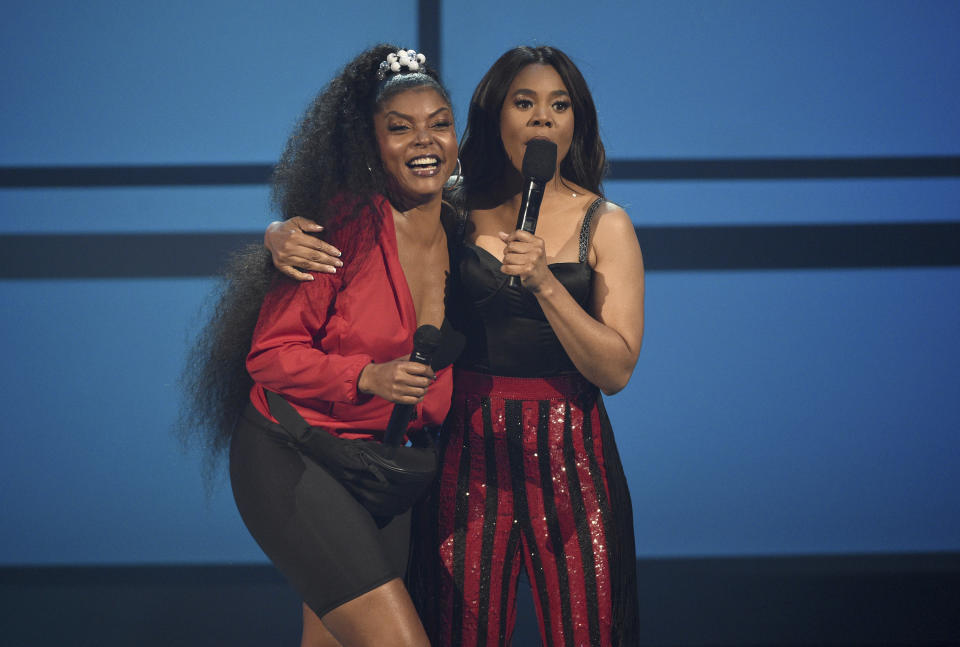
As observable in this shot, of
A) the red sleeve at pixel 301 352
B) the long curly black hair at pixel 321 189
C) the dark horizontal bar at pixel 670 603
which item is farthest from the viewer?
the dark horizontal bar at pixel 670 603

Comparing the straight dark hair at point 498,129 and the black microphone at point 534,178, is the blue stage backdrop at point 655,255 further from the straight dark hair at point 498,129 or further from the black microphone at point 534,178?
the black microphone at point 534,178

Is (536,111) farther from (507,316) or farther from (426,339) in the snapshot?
(426,339)

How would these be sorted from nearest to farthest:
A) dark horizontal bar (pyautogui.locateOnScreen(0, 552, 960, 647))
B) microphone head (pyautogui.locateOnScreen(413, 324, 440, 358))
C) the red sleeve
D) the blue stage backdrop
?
1. microphone head (pyautogui.locateOnScreen(413, 324, 440, 358))
2. the red sleeve
3. dark horizontal bar (pyautogui.locateOnScreen(0, 552, 960, 647))
4. the blue stage backdrop

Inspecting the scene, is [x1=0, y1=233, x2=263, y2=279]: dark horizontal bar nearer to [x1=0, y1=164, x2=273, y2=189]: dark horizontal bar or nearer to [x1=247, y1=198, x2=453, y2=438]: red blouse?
[x1=0, y1=164, x2=273, y2=189]: dark horizontal bar

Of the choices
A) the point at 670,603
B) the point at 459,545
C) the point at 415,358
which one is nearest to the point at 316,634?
the point at 459,545

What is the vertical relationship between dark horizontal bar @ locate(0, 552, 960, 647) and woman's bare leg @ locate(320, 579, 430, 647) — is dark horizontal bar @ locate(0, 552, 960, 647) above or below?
below

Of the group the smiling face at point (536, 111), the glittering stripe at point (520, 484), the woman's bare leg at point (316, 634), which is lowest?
the woman's bare leg at point (316, 634)

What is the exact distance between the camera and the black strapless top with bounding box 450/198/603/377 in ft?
5.29

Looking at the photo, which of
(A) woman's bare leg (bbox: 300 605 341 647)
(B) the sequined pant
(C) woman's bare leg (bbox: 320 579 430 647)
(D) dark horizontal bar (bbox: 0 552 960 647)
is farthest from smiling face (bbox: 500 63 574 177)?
(D) dark horizontal bar (bbox: 0 552 960 647)

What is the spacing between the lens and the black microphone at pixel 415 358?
49.4 inches

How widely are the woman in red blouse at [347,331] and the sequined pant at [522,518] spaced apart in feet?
0.36

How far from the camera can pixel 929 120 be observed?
9.64ft

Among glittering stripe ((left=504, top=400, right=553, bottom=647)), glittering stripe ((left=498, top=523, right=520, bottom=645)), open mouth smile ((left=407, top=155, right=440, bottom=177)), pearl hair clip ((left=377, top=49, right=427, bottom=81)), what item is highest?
pearl hair clip ((left=377, top=49, right=427, bottom=81))

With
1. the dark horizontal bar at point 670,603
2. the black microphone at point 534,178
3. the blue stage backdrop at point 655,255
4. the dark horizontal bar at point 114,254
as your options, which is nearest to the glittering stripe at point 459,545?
the black microphone at point 534,178
